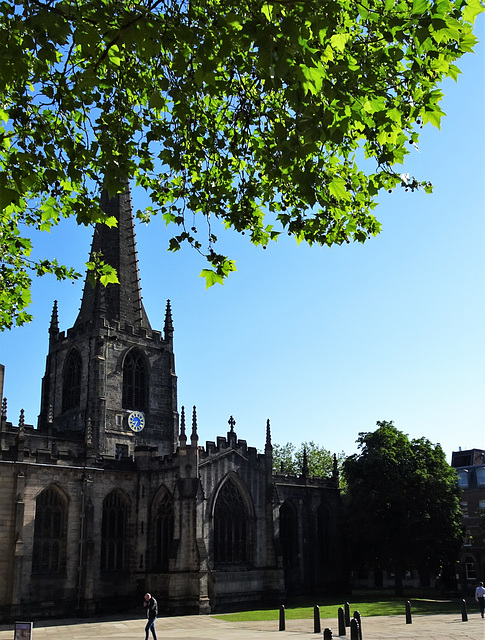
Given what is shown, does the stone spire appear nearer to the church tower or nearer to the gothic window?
the church tower

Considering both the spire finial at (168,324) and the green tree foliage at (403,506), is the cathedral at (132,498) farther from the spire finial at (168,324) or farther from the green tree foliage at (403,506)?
the green tree foliage at (403,506)

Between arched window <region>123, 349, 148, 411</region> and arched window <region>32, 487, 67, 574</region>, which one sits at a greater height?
arched window <region>123, 349, 148, 411</region>

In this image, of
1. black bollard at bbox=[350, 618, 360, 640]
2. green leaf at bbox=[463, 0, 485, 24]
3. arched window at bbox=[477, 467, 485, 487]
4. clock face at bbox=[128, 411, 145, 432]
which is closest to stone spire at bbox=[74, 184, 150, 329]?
clock face at bbox=[128, 411, 145, 432]

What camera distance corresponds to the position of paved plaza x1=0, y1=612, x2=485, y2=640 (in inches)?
837

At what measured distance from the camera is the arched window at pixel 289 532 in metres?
41.7

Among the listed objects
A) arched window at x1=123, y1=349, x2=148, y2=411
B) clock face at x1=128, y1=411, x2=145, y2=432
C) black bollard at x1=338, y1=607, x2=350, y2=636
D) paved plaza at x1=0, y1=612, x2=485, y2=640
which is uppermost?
arched window at x1=123, y1=349, x2=148, y2=411

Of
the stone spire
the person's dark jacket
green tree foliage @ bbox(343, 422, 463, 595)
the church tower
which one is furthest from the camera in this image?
the stone spire

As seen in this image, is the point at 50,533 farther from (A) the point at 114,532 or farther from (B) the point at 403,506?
(B) the point at 403,506

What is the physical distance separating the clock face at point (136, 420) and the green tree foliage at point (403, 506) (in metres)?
14.3

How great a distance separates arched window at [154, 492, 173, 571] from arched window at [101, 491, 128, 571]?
1768 mm

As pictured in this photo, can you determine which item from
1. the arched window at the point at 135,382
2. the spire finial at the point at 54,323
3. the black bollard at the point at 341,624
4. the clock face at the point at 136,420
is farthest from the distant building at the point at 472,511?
the spire finial at the point at 54,323

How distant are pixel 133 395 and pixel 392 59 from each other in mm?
37433

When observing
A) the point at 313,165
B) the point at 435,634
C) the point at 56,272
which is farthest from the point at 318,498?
the point at 313,165

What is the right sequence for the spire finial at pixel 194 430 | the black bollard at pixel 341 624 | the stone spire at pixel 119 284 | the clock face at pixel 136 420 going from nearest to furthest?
the black bollard at pixel 341 624 < the spire finial at pixel 194 430 < the clock face at pixel 136 420 < the stone spire at pixel 119 284
